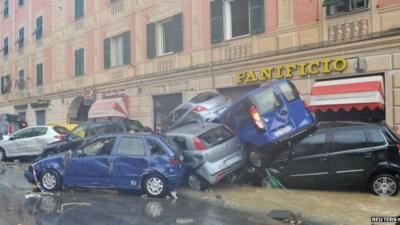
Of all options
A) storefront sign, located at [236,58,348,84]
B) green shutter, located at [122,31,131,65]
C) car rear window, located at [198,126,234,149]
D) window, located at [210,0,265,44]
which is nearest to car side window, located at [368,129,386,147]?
car rear window, located at [198,126,234,149]

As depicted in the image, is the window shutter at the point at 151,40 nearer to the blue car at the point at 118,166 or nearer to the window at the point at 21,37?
the blue car at the point at 118,166

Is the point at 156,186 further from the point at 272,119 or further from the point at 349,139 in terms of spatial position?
the point at 349,139

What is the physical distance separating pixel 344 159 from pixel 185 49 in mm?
10303

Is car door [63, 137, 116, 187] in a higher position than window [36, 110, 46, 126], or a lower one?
lower

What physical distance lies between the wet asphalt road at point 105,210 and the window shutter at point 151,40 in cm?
1096

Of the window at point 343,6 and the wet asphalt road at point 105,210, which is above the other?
the window at point 343,6

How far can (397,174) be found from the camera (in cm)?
1007

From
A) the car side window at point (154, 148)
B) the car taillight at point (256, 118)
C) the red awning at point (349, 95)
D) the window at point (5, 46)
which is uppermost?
the window at point (5, 46)

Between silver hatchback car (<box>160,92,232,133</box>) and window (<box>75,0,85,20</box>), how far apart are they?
1463 cm

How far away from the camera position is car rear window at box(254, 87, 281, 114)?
38.4 ft

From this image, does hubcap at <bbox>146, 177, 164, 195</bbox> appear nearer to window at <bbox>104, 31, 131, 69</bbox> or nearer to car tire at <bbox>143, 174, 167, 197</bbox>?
car tire at <bbox>143, 174, 167, 197</bbox>

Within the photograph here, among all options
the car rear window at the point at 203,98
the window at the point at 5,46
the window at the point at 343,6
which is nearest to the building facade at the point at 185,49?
the window at the point at 343,6

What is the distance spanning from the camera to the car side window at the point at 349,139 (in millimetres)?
10500

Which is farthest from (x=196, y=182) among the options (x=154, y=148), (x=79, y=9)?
(x=79, y=9)
